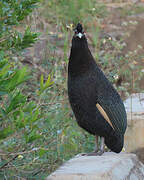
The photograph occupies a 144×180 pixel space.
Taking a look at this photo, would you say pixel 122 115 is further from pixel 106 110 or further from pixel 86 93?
pixel 86 93

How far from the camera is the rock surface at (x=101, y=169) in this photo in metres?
2.88

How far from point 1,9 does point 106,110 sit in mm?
1343

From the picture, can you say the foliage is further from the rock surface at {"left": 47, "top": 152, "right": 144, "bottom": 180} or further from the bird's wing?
the rock surface at {"left": 47, "top": 152, "right": 144, "bottom": 180}

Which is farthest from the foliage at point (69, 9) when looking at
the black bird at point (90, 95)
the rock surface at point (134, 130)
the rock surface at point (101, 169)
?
the rock surface at point (101, 169)

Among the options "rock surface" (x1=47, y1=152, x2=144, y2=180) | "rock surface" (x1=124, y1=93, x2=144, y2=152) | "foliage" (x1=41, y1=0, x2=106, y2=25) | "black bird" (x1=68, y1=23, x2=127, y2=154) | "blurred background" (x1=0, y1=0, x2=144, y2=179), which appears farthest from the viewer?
"foliage" (x1=41, y1=0, x2=106, y2=25)

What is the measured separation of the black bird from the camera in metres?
3.51

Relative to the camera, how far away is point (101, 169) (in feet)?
9.72

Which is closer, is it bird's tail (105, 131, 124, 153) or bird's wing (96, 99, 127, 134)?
bird's wing (96, 99, 127, 134)

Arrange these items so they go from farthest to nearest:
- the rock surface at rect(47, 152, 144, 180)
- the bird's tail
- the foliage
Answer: the foliage, the bird's tail, the rock surface at rect(47, 152, 144, 180)

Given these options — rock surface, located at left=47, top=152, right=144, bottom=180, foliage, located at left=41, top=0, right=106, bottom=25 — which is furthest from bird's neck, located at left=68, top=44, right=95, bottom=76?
foliage, located at left=41, top=0, right=106, bottom=25

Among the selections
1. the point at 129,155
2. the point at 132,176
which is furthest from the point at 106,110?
the point at 132,176

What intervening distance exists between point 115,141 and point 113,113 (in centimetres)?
28

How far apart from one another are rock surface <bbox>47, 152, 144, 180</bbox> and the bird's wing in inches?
12.2

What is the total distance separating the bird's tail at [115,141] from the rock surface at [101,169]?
0.29 meters
